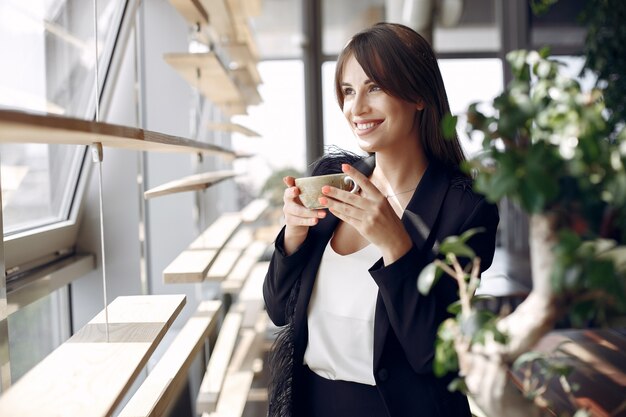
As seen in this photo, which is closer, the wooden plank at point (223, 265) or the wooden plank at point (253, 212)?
the wooden plank at point (223, 265)

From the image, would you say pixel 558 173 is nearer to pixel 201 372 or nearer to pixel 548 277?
pixel 548 277

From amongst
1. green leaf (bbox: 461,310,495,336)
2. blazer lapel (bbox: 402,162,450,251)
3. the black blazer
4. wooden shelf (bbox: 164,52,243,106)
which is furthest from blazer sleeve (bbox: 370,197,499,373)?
wooden shelf (bbox: 164,52,243,106)

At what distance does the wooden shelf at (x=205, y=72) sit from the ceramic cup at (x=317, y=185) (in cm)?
68

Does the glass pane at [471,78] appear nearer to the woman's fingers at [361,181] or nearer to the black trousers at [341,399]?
the black trousers at [341,399]

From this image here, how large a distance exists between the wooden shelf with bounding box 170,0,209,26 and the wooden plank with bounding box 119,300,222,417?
0.90 metres

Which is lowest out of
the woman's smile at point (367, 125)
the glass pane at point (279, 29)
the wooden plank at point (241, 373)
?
the wooden plank at point (241, 373)

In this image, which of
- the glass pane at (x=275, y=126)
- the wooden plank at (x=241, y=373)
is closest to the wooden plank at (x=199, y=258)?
the wooden plank at (x=241, y=373)

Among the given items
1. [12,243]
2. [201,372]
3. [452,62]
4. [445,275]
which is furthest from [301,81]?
[445,275]

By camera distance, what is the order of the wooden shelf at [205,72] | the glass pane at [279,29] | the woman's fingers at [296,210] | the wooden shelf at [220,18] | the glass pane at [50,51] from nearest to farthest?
the woman's fingers at [296,210] → the glass pane at [50,51] → the wooden shelf at [205,72] → the wooden shelf at [220,18] → the glass pane at [279,29]

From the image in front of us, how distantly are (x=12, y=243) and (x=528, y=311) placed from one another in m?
1.53

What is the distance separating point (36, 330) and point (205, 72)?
1005mm

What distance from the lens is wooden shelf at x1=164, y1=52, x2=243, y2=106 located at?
1800mm

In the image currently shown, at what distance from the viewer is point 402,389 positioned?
4.47ft

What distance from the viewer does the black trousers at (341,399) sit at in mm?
1401
